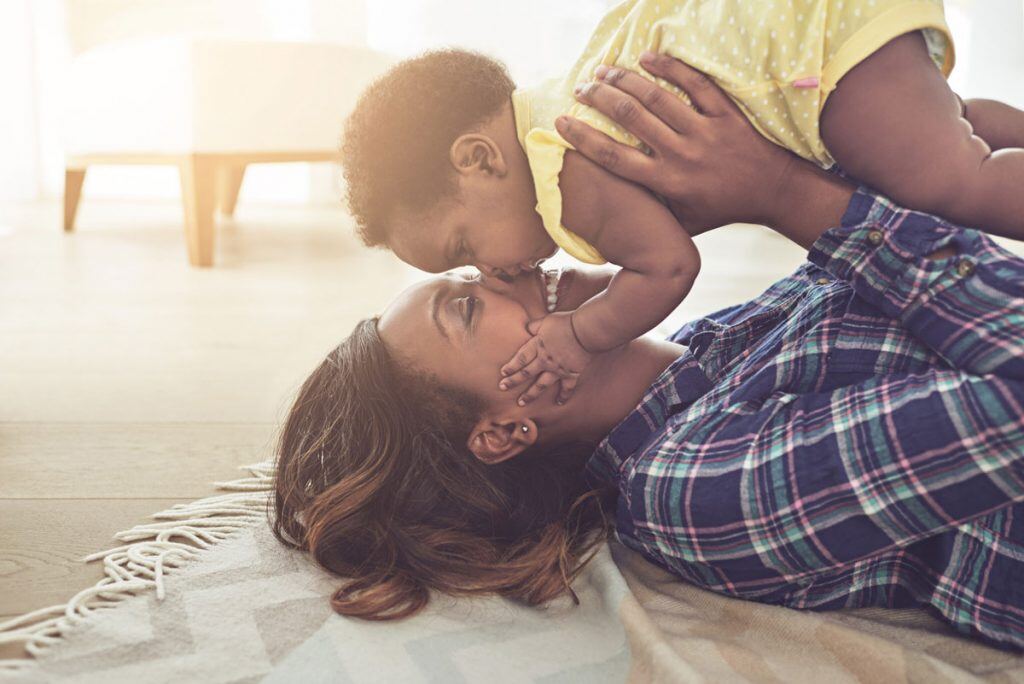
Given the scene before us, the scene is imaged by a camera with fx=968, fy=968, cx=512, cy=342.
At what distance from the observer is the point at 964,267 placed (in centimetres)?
84

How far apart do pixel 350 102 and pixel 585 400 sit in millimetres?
2279

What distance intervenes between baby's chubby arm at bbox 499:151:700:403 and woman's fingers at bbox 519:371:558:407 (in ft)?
0.05

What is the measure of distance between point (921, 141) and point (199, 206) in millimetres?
2329

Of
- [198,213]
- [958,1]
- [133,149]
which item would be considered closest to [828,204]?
[198,213]

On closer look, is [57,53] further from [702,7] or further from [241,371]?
[702,7]

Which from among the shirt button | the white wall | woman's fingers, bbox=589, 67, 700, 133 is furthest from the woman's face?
the white wall

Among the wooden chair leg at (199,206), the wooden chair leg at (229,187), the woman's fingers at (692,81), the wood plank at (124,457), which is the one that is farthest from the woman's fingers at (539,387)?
the wooden chair leg at (229,187)

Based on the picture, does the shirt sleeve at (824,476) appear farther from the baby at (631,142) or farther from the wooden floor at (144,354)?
the wooden floor at (144,354)

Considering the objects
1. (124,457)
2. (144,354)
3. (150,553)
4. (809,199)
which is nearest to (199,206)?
(144,354)

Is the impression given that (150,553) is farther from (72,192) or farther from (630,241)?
(72,192)

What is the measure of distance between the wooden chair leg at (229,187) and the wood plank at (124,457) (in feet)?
8.84

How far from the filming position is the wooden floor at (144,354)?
116 cm

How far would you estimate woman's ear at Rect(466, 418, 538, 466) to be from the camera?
1.09 metres

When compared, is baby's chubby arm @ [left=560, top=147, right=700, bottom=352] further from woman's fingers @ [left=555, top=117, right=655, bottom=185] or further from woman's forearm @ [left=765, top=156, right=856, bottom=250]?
woman's forearm @ [left=765, top=156, right=856, bottom=250]
